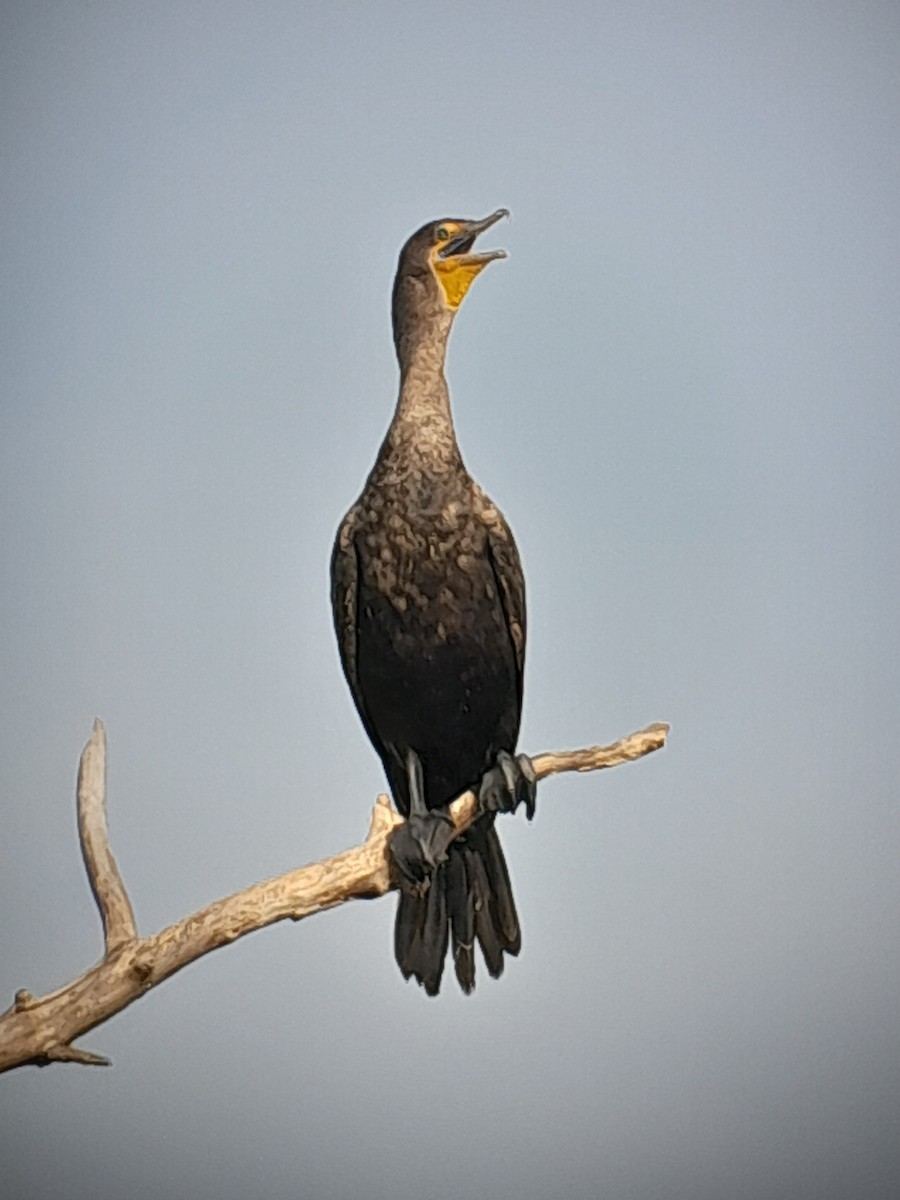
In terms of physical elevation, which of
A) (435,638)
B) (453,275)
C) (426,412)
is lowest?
(435,638)

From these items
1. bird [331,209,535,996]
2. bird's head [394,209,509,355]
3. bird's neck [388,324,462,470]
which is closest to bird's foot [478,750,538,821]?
bird [331,209,535,996]

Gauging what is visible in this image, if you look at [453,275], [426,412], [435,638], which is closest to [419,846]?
[435,638]

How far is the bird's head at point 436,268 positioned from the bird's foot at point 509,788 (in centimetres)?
78

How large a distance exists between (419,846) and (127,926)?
0.47 metres

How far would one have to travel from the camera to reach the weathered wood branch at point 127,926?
1.87 meters

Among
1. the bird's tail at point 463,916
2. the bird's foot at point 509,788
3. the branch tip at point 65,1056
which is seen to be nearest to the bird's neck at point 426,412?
the bird's foot at point 509,788

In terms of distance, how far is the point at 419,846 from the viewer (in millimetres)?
2170

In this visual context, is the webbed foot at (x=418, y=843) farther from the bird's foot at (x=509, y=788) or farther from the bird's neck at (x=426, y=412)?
the bird's neck at (x=426, y=412)

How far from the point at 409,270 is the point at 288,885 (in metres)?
1.07

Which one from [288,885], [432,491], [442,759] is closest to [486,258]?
[432,491]

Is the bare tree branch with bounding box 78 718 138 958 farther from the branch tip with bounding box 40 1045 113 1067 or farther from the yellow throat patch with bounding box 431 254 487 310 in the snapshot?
the yellow throat patch with bounding box 431 254 487 310

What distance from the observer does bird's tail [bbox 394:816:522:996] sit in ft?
7.63

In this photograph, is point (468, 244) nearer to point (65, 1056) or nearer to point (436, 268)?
point (436, 268)

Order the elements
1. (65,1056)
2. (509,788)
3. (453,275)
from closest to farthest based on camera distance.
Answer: (65,1056), (509,788), (453,275)
